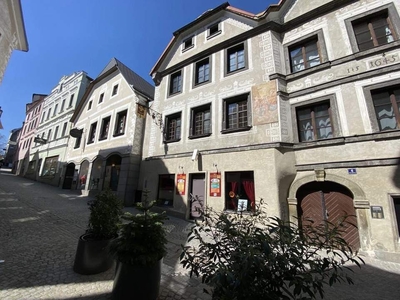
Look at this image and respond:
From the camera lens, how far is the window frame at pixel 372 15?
23.4ft

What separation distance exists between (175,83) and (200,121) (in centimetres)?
412

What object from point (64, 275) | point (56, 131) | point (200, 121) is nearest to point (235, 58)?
point (200, 121)

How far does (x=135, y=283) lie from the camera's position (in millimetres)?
3018

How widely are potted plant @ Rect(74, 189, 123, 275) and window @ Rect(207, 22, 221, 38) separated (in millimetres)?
11379

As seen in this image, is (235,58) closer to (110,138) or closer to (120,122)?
(120,122)

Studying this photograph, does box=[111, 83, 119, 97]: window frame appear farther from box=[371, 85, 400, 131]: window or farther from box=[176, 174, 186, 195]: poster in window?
box=[371, 85, 400, 131]: window

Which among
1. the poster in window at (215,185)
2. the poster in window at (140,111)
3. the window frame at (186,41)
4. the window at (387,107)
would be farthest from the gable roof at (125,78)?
the window at (387,107)

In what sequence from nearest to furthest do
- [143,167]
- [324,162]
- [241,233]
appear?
[241,233] < [324,162] < [143,167]

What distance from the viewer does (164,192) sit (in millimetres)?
11305

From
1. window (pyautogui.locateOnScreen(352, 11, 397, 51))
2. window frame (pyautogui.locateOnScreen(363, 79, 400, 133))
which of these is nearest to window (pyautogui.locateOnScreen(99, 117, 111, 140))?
window frame (pyautogui.locateOnScreen(363, 79, 400, 133))

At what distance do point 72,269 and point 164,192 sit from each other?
7191 mm

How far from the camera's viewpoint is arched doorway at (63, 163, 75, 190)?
Answer: 18056 mm

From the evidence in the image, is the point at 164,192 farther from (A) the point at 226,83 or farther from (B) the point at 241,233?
(B) the point at 241,233

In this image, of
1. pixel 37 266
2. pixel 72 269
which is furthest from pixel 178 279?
pixel 37 266
